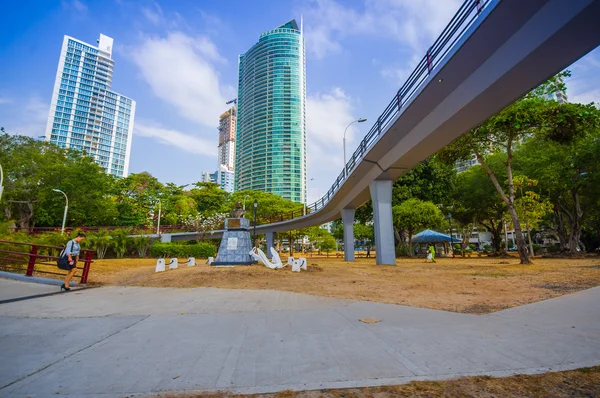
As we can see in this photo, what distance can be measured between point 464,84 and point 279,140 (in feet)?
372

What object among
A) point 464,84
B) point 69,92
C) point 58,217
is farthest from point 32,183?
point 69,92

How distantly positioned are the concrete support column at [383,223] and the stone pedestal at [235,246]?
31.8 ft

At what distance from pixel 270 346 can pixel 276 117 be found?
407 feet

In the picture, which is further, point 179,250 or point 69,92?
point 69,92

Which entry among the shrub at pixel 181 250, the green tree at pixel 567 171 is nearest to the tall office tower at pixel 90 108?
the shrub at pixel 181 250

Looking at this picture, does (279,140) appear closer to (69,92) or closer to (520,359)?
(69,92)

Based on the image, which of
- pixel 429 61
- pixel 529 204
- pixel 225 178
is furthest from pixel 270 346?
pixel 225 178

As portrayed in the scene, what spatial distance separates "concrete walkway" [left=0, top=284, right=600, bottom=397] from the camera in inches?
111

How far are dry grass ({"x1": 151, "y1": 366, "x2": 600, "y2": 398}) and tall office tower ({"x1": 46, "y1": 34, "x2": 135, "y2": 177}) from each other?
424 ft

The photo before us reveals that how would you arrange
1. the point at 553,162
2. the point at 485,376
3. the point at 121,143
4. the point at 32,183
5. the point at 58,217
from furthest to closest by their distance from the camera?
1. the point at 121,143
2. the point at 58,217
3. the point at 32,183
4. the point at 553,162
5. the point at 485,376

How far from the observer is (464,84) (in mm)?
11914

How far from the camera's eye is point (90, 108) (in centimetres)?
12319

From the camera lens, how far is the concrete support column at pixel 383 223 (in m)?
21.5

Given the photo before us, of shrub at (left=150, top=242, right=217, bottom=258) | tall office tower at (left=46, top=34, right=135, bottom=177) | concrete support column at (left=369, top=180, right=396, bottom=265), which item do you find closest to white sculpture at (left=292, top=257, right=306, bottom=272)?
concrete support column at (left=369, top=180, right=396, bottom=265)
